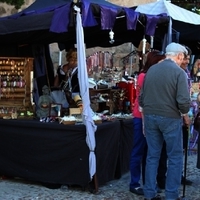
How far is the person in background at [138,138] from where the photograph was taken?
4.79m

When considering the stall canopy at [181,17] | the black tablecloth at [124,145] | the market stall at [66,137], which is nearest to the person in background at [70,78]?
the market stall at [66,137]

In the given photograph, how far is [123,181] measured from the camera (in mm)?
5605

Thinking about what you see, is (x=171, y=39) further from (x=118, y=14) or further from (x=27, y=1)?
(x=27, y=1)

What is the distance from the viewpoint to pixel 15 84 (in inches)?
235

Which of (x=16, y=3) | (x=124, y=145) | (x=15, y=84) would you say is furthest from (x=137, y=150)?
(x=16, y=3)

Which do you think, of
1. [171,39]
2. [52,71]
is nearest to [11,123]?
[171,39]

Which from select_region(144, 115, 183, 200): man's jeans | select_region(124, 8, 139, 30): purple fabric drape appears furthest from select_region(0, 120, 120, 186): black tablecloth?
select_region(124, 8, 139, 30): purple fabric drape

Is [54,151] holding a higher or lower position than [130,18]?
lower

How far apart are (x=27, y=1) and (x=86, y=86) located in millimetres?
5873

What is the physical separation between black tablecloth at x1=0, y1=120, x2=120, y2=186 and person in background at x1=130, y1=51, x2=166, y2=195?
0.38 metres

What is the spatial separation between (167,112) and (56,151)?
146 cm

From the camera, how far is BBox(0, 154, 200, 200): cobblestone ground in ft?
16.3

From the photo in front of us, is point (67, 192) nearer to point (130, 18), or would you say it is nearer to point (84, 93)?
point (84, 93)

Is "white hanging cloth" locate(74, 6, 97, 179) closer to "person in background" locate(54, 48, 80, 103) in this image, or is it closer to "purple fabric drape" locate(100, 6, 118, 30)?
"purple fabric drape" locate(100, 6, 118, 30)
